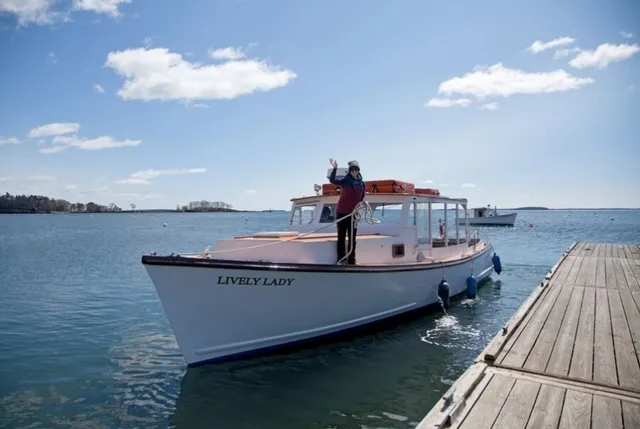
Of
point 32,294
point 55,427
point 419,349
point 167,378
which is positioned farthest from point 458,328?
point 32,294

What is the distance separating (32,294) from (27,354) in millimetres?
7710

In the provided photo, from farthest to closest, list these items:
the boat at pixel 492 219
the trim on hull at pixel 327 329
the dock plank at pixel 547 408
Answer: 1. the boat at pixel 492 219
2. the trim on hull at pixel 327 329
3. the dock plank at pixel 547 408

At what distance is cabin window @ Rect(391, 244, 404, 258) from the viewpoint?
422 inches

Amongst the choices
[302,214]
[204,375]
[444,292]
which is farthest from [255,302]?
[444,292]

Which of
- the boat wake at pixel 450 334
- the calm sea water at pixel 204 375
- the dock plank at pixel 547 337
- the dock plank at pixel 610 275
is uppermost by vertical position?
the dock plank at pixel 610 275

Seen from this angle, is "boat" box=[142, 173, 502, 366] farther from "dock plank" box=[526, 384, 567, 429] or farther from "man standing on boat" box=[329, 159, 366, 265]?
"dock plank" box=[526, 384, 567, 429]

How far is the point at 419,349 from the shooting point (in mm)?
9227

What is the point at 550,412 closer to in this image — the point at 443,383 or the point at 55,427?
the point at 443,383

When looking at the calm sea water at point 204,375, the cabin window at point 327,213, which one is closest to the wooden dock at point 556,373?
the calm sea water at point 204,375

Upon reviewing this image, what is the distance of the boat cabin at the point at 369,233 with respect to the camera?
27.9ft

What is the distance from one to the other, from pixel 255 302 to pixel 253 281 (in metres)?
0.42

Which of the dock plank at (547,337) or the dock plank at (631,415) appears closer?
the dock plank at (631,415)

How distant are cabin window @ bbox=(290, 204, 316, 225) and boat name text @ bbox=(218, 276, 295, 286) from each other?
446 centimetres

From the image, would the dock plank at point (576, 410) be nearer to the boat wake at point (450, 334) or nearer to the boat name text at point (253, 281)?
the boat name text at point (253, 281)
